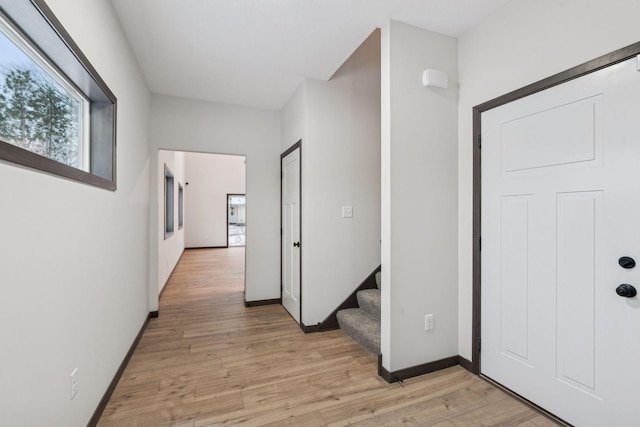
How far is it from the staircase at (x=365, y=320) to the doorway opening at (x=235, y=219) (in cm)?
825

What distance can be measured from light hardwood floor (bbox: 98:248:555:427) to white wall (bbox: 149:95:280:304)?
36.1 inches

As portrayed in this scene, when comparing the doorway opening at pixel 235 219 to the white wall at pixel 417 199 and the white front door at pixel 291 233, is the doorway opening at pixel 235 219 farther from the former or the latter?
the white wall at pixel 417 199

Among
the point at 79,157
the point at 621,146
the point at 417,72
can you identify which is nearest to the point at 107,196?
the point at 79,157

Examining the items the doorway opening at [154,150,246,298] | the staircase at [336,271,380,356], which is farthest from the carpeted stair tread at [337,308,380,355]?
the doorway opening at [154,150,246,298]

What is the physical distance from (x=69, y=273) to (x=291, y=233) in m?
2.43

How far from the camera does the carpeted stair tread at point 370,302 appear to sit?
9.70ft

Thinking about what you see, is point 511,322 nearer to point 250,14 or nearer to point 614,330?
point 614,330

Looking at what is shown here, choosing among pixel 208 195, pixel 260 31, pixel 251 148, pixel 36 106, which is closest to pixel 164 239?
pixel 251 148

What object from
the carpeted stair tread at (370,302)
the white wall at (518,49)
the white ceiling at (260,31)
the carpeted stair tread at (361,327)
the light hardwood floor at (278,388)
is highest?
the white ceiling at (260,31)

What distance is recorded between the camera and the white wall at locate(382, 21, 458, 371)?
220cm

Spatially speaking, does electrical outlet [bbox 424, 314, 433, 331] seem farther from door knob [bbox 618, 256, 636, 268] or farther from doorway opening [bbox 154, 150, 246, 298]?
doorway opening [bbox 154, 150, 246, 298]

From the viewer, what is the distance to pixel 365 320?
2949 mm

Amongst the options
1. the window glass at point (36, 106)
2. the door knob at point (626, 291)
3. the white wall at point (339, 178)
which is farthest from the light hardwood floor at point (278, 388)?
the window glass at point (36, 106)

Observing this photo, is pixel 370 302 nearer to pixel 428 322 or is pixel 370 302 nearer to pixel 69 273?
pixel 428 322
